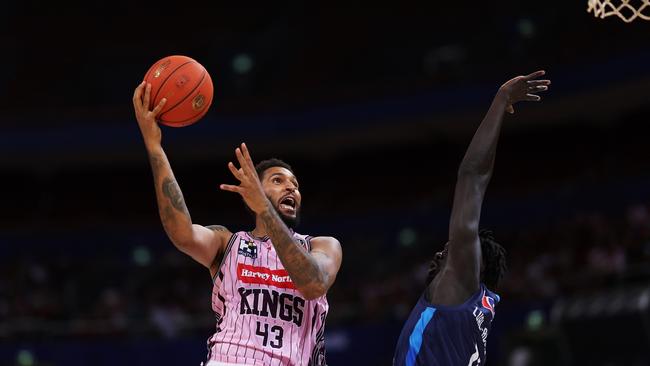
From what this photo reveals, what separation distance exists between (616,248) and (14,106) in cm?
1315

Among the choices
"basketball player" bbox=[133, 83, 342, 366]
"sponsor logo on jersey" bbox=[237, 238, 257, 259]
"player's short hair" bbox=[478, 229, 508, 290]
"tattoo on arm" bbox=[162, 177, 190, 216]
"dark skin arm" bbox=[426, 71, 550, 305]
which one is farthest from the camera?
"sponsor logo on jersey" bbox=[237, 238, 257, 259]

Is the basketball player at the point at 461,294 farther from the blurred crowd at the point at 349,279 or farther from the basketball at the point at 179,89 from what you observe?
the blurred crowd at the point at 349,279

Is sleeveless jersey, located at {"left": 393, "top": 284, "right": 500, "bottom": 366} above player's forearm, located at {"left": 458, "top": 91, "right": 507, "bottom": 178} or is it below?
below

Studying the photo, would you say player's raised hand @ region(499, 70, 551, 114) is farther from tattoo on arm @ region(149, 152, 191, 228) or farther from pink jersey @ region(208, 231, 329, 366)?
tattoo on arm @ region(149, 152, 191, 228)

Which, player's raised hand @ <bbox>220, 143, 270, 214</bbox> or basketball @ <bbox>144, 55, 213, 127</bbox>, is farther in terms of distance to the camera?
basketball @ <bbox>144, 55, 213, 127</bbox>

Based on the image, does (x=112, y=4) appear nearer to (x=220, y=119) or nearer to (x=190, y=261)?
(x=220, y=119)

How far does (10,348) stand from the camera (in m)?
→ 16.4

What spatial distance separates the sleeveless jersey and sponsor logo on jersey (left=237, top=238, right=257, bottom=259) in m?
1.08

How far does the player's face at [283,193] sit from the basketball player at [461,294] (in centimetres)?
101

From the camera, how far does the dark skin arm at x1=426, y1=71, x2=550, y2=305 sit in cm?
455

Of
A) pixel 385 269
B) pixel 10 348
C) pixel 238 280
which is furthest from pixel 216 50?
pixel 238 280

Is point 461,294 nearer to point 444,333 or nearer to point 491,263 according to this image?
point 444,333

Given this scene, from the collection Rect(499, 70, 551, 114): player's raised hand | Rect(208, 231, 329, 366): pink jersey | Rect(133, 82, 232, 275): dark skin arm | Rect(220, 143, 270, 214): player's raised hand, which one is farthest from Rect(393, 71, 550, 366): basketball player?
Rect(133, 82, 232, 275): dark skin arm

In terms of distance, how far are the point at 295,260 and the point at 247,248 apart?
0.65 meters
